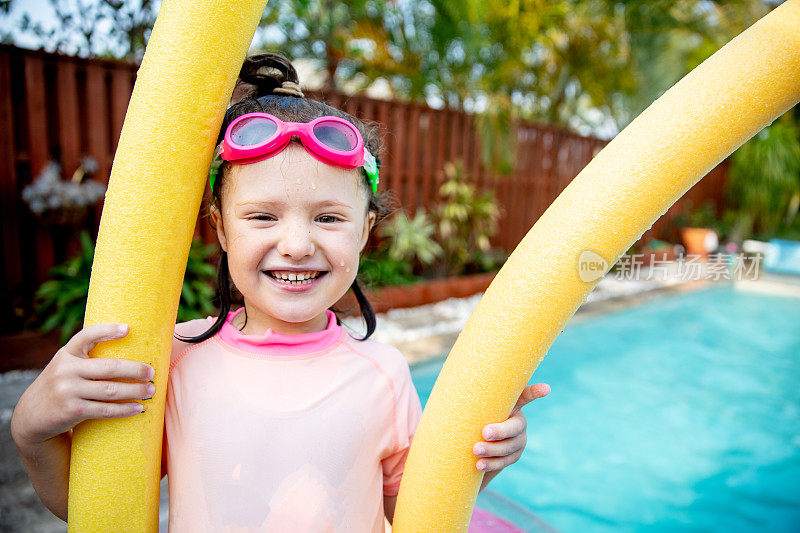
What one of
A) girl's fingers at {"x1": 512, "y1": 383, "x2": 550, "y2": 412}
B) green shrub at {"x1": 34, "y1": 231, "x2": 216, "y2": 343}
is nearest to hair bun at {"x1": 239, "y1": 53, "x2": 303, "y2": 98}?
girl's fingers at {"x1": 512, "y1": 383, "x2": 550, "y2": 412}

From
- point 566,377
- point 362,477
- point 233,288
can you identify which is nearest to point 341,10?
point 566,377

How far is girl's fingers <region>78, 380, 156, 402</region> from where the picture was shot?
3.37 feet

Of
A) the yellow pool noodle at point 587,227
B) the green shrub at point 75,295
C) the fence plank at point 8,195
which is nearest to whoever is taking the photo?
the yellow pool noodle at point 587,227

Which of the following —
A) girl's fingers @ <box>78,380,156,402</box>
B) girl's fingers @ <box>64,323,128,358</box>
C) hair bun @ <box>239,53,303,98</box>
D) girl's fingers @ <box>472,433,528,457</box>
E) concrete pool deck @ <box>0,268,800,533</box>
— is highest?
hair bun @ <box>239,53,303,98</box>

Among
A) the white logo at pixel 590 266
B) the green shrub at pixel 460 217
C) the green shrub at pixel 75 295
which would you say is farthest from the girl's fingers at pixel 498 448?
the green shrub at pixel 460 217

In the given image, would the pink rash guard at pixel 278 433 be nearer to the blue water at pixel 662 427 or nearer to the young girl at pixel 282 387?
the young girl at pixel 282 387

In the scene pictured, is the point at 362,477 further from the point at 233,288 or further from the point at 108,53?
the point at 108,53

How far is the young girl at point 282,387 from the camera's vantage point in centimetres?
120

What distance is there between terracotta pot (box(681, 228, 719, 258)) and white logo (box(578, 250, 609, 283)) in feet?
43.9

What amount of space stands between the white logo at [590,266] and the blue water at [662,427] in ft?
13.4

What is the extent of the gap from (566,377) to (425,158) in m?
3.72

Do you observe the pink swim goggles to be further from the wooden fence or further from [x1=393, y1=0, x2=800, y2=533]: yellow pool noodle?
the wooden fence

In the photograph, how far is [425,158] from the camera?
27.0 ft

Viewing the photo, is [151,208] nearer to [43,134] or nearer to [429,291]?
[43,134]
